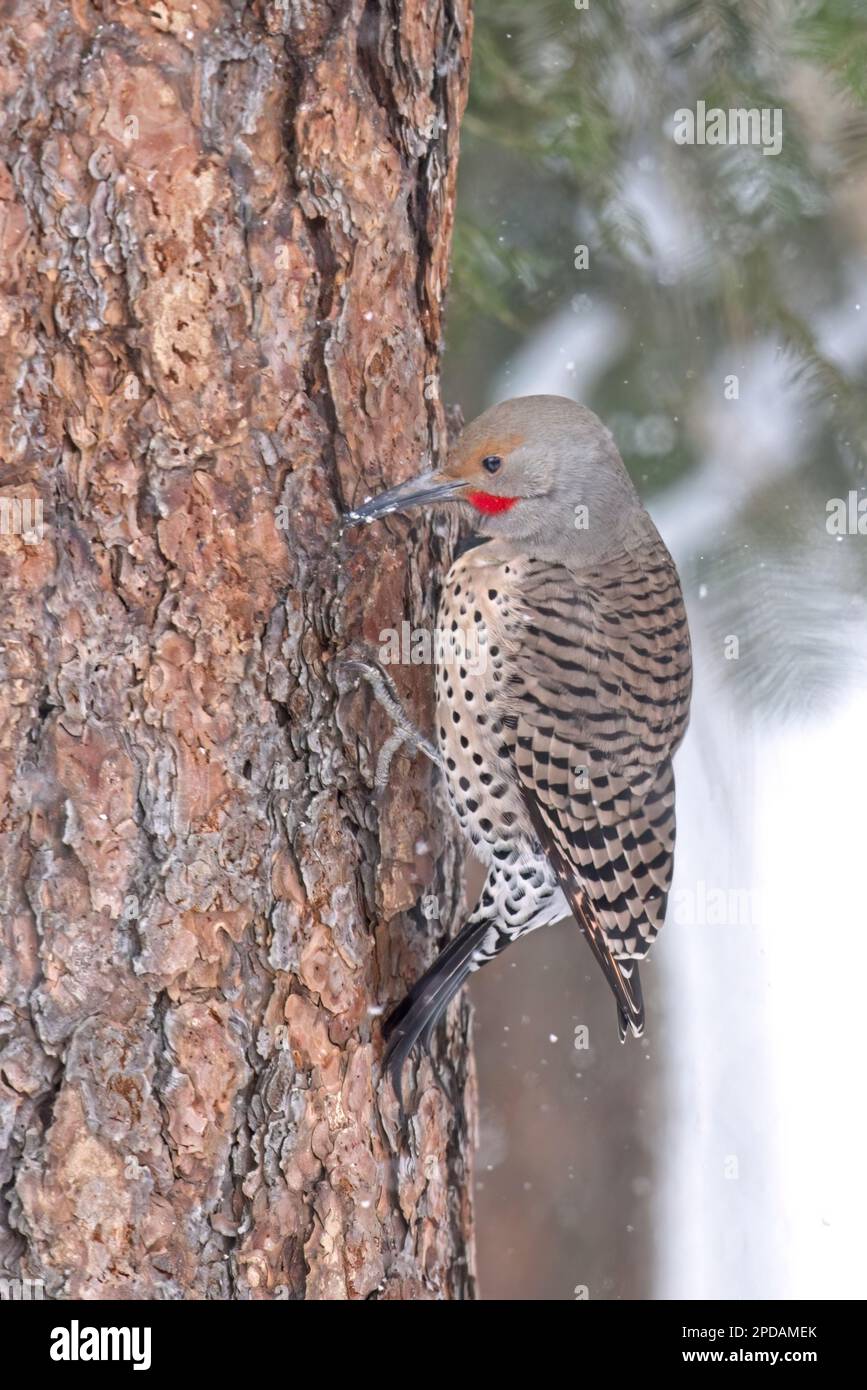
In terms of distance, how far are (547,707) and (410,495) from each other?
0.35 metres

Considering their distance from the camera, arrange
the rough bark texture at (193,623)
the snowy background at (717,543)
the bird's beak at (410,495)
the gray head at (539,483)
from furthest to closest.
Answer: the snowy background at (717,543), the gray head at (539,483), the bird's beak at (410,495), the rough bark texture at (193,623)

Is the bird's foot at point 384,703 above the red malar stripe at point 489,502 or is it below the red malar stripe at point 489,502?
below

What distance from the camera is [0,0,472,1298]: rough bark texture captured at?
138 centimetres

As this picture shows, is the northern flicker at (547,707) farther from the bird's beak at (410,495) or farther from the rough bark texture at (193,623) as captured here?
the rough bark texture at (193,623)

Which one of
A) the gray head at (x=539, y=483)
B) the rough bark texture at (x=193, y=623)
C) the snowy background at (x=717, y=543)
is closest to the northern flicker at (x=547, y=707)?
the gray head at (x=539, y=483)

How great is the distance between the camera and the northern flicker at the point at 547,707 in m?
1.66

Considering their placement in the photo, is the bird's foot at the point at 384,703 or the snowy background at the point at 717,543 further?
the snowy background at the point at 717,543

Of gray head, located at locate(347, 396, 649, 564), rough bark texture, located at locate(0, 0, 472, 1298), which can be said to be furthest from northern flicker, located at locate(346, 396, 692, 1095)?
rough bark texture, located at locate(0, 0, 472, 1298)

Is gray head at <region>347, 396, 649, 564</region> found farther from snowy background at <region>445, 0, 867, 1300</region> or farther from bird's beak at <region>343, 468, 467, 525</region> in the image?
snowy background at <region>445, 0, 867, 1300</region>

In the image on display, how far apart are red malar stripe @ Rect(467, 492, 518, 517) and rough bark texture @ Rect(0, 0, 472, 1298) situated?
17cm

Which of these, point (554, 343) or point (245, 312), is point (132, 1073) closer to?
point (245, 312)

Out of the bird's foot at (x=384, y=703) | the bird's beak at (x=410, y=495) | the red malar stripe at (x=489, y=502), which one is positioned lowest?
the bird's foot at (x=384, y=703)

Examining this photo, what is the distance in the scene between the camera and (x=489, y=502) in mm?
1701
